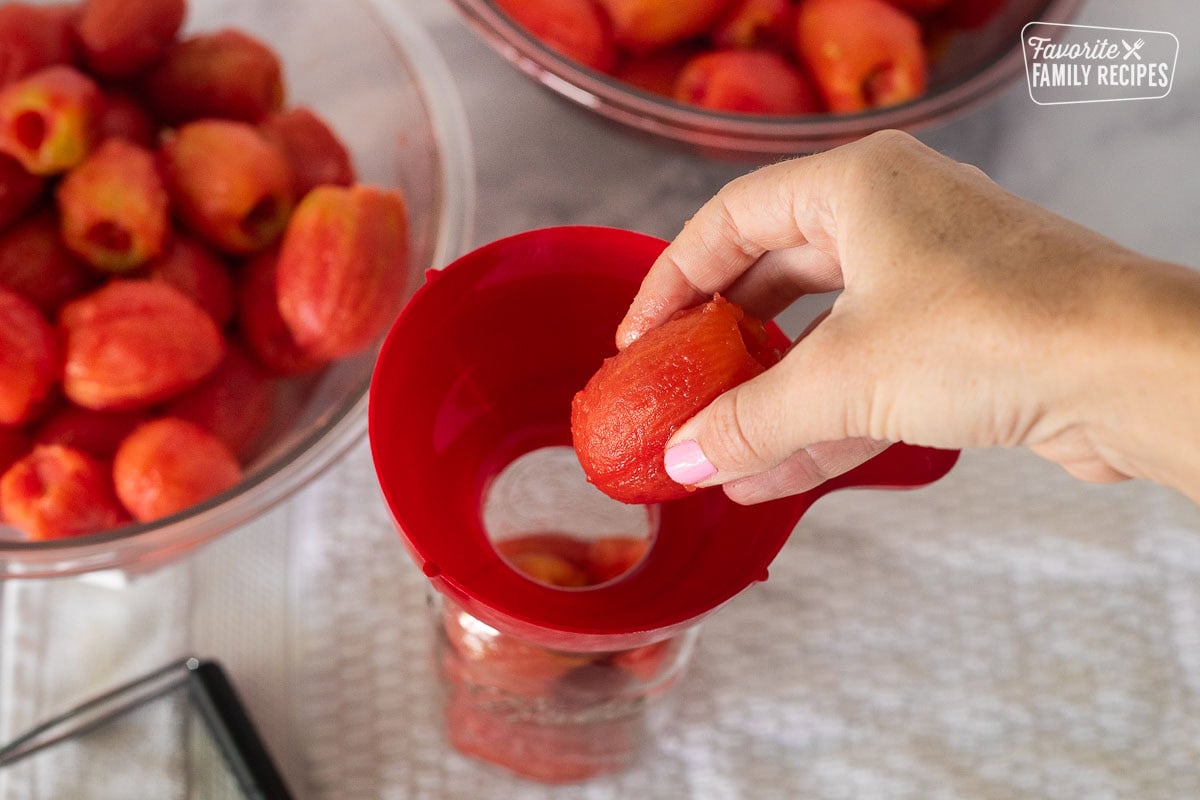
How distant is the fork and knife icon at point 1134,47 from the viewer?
79cm

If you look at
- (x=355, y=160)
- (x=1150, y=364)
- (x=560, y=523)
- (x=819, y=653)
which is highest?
(x=1150, y=364)

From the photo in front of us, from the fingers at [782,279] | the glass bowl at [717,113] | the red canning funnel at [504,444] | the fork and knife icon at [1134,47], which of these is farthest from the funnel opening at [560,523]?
the fork and knife icon at [1134,47]

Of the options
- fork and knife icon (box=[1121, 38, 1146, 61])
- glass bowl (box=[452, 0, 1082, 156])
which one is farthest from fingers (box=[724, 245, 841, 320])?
fork and knife icon (box=[1121, 38, 1146, 61])

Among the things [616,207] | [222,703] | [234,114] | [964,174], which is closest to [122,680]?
[222,703]

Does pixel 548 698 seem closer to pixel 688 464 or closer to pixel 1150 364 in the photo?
pixel 688 464

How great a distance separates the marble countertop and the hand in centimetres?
31

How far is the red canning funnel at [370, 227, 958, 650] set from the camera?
42cm

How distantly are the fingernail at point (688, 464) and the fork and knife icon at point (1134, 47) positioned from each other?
62cm

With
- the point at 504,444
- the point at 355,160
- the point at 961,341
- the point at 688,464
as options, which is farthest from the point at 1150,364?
the point at 355,160

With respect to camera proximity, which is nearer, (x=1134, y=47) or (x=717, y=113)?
(x=717, y=113)

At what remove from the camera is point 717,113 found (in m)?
0.65

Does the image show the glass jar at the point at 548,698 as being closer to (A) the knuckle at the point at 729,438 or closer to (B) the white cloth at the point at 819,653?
(B) the white cloth at the point at 819,653

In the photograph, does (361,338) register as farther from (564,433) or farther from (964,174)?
(964,174)

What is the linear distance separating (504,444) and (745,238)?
0.61 feet
